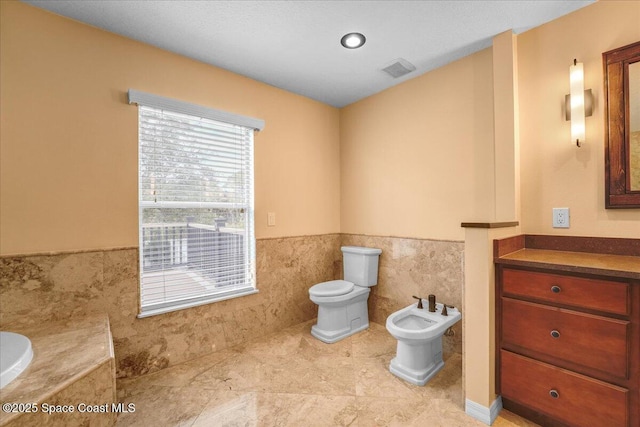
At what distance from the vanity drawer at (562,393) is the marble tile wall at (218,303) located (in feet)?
2.45

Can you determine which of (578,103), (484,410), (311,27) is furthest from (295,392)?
(578,103)

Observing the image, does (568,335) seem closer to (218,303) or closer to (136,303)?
(218,303)

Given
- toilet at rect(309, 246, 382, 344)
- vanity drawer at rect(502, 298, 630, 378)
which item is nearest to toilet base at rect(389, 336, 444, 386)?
vanity drawer at rect(502, 298, 630, 378)

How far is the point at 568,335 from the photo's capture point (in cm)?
144

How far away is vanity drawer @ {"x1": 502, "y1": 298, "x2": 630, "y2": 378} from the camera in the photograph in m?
1.31

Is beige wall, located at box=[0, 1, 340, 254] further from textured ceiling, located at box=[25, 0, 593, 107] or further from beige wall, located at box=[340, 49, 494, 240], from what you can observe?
beige wall, located at box=[340, 49, 494, 240]

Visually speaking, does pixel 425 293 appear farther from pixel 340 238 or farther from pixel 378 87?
pixel 378 87

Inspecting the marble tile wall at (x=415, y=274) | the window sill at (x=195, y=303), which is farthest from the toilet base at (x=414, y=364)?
the window sill at (x=195, y=303)

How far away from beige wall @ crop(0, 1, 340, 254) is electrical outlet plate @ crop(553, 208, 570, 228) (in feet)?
8.66

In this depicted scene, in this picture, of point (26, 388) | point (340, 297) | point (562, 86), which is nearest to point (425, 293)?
point (340, 297)

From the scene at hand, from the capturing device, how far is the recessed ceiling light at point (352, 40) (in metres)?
2.03

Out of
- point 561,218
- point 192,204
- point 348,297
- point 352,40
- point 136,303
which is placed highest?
point 352,40

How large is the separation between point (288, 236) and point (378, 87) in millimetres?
1772

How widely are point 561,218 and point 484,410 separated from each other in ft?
4.29
